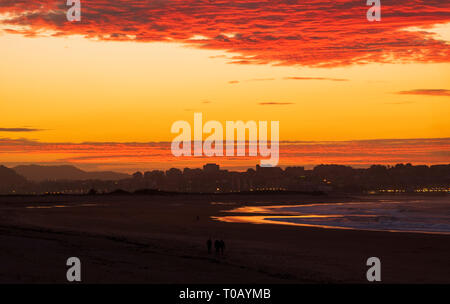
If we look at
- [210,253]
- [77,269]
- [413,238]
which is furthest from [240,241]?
[77,269]

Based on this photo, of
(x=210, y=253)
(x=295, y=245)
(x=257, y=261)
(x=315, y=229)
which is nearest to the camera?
(x=257, y=261)

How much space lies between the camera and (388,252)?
38125 millimetres

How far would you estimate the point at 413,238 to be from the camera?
154 ft

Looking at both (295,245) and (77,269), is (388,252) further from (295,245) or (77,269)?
(77,269)

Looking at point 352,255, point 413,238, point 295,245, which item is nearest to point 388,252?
point 352,255
